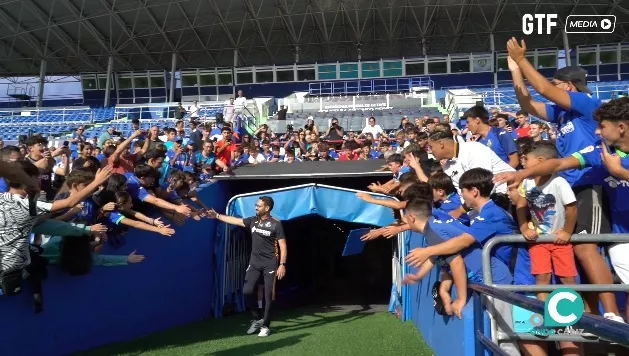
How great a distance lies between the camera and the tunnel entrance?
42.9ft

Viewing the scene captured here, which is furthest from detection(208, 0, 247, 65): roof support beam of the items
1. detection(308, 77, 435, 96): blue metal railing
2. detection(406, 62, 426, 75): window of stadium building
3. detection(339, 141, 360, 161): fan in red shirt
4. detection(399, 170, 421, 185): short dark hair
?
detection(399, 170, 421, 185): short dark hair

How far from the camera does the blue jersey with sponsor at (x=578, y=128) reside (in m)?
4.00

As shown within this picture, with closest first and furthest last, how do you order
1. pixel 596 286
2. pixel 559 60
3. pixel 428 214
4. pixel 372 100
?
1. pixel 596 286
2. pixel 428 214
3. pixel 372 100
4. pixel 559 60

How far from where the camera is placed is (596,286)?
3.30 meters

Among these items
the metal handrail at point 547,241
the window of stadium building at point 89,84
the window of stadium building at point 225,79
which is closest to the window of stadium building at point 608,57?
the window of stadium building at point 225,79

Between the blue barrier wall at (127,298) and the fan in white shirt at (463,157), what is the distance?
432cm

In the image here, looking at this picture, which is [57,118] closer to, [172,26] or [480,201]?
[172,26]

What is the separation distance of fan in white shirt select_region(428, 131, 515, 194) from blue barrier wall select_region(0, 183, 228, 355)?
4.32 meters

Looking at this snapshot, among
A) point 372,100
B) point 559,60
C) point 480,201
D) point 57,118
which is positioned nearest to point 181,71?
point 57,118

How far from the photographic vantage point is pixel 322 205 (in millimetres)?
10141

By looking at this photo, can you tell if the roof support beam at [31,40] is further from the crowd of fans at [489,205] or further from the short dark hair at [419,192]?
the short dark hair at [419,192]

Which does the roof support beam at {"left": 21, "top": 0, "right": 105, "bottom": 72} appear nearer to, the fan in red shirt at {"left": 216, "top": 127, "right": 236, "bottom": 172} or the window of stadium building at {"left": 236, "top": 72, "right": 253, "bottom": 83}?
the window of stadium building at {"left": 236, "top": 72, "right": 253, "bottom": 83}

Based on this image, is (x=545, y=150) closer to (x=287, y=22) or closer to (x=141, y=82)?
(x=287, y=22)

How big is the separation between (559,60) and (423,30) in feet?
28.3
